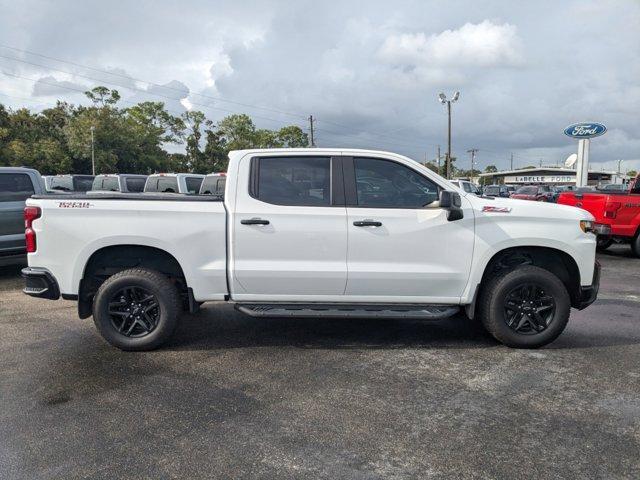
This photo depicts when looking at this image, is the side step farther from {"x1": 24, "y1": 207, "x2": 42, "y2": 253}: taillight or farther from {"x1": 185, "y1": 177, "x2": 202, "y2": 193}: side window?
{"x1": 185, "y1": 177, "x2": 202, "y2": 193}: side window

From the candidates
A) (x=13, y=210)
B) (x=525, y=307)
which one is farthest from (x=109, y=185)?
(x=525, y=307)

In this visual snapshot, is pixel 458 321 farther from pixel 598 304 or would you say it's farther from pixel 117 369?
pixel 117 369

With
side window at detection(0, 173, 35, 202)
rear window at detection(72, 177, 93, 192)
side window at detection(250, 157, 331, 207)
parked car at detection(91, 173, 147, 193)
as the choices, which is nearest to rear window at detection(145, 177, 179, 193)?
parked car at detection(91, 173, 147, 193)

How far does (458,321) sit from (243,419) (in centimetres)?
337

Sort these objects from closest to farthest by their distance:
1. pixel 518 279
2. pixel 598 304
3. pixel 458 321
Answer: pixel 518 279, pixel 458 321, pixel 598 304

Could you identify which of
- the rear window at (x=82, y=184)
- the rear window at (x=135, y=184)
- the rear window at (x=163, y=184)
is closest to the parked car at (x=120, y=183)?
the rear window at (x=135, y=184)

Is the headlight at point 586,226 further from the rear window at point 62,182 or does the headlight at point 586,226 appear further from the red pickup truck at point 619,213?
the rear window at point 62,182

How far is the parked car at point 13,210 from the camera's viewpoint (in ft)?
27.5

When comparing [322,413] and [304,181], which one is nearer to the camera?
[322,413]

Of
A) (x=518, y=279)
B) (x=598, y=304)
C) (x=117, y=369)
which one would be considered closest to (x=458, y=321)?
(x=518, y=279)

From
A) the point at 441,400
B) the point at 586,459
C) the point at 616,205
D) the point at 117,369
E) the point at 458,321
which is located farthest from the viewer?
the point at 616,205

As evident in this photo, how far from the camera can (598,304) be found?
6.97 m

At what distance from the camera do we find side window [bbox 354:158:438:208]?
188 inches

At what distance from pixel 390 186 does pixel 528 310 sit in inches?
70.6
